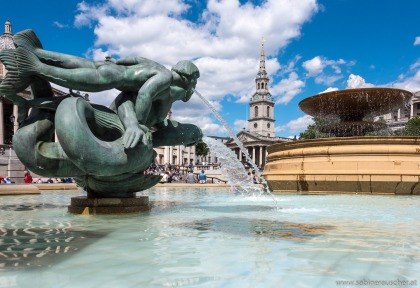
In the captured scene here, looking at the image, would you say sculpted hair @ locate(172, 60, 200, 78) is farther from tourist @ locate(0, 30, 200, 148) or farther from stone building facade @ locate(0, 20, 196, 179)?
stone building facade @ locate(0, 20, 196, 179)

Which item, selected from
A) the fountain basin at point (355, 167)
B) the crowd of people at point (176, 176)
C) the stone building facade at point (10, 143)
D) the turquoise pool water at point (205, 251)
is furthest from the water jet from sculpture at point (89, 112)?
the fountain basin at point (355, 167)

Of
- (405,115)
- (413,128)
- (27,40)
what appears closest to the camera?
(27,40)

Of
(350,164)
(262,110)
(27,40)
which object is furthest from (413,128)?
(262,110)

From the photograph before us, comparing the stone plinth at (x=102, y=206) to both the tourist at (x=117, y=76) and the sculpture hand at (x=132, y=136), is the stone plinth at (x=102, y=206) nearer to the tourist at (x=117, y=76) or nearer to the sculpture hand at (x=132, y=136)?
the tourist at (x=117, y=76)

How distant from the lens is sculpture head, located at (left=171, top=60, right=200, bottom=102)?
5668mm

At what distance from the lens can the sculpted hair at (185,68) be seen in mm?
5660

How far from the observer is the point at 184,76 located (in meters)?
5.69

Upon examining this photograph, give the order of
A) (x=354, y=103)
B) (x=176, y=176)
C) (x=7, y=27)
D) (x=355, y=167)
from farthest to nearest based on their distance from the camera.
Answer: (x=7, y=27)
(x=176, y=176)
(x=354, y=103)
(x=355, y=167)

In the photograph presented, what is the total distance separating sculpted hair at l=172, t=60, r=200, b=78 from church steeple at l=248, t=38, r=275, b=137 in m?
115

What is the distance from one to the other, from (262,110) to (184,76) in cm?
11804

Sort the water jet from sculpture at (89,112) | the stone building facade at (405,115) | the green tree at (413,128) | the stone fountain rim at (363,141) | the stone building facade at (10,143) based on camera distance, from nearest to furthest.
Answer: the water jet from sculpture at (89,112) < the stone fountain rim at (363,141) < the stone building facade at (10,143) < the green tree at (413,128) < the stone building facade at (405,115)

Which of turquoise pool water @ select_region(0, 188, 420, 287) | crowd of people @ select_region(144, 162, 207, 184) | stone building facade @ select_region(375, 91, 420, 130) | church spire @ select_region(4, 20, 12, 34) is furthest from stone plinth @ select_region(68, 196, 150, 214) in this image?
stone building facade @ select_region(375, 91, 420, 130)

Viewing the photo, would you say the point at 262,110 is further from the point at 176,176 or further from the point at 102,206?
the point at 102,206

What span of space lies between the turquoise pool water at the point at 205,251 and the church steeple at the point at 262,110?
11630cm
